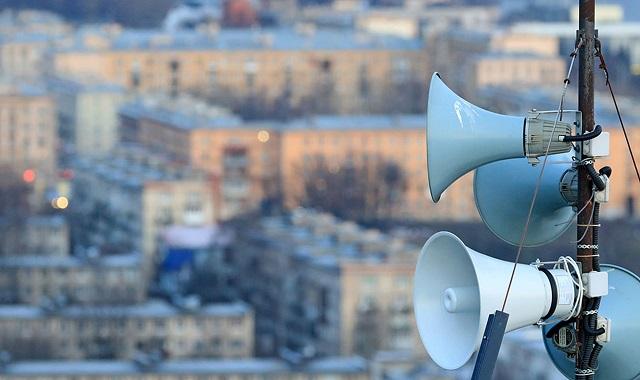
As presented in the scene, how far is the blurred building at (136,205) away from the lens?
29.3 meters

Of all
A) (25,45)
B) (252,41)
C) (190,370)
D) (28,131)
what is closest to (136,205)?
(28,131)

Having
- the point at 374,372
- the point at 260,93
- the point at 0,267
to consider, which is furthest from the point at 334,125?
the point at 374,372

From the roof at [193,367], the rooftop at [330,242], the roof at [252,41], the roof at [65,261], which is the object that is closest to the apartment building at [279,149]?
the rooftop at [330,242]

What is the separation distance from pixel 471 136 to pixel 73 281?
2201 cm

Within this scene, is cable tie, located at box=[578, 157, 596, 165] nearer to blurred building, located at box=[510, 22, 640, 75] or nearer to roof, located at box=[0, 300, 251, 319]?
Answer: roof, located at box=[0, 300, 251, 319]

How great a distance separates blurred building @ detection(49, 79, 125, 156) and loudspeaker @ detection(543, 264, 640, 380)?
34.0 m

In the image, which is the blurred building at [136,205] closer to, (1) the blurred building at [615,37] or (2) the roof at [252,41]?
(1) the blurred building at [615,37]

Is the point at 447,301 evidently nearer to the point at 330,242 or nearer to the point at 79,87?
the point at 330,242

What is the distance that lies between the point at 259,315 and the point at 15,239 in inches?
163

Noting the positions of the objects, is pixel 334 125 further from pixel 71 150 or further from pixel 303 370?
pixel 303 370

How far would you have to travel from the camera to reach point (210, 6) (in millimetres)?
52281

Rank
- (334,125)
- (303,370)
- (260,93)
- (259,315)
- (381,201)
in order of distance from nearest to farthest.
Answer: (303,370) → (259,315) → (381,201) → (334,125) → (260,93)

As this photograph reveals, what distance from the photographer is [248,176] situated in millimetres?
34375

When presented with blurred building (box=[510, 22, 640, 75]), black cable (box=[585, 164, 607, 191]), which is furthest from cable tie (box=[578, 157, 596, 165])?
blurred building (box=[510, 22, 640, 75])
